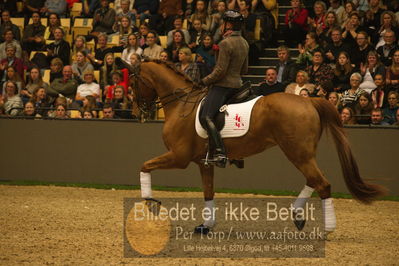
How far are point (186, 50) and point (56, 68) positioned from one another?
3.76 meters

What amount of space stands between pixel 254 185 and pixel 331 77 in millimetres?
2690

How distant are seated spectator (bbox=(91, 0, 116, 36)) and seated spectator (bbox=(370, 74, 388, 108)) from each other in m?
7.66

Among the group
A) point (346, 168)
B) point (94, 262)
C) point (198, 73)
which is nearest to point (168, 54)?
point (198, 73)

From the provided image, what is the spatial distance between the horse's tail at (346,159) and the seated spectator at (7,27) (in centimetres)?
1185

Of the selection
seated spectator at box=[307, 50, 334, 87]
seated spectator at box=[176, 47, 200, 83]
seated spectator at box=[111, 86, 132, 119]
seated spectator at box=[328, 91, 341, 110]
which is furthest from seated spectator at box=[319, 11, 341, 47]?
seated spectator at box=[111, 86, 132, 119]

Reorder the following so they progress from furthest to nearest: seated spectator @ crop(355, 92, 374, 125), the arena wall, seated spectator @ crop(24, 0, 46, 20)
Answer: seated spectator @ crop(24, 0, 46, 20)
seated spectator @ crop(355, 92, 374, 125)
the arena wall

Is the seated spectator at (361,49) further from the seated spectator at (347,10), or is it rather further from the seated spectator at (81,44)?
the seated spectator at (81,44)

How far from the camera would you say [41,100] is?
16672 mm

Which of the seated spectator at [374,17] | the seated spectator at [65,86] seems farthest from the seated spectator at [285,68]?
the seated spectator at [65,86]

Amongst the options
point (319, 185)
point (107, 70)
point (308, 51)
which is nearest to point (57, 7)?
point (107, 70)

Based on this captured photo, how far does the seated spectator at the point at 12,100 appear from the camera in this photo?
16.6 m

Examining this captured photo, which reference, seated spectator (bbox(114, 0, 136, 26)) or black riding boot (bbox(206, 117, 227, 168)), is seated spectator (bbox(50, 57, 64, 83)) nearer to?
seated spectator (bbox(114, 0, 136, 26))

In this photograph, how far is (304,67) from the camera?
52.9 ft

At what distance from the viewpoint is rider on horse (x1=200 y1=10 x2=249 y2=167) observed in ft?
33.0
